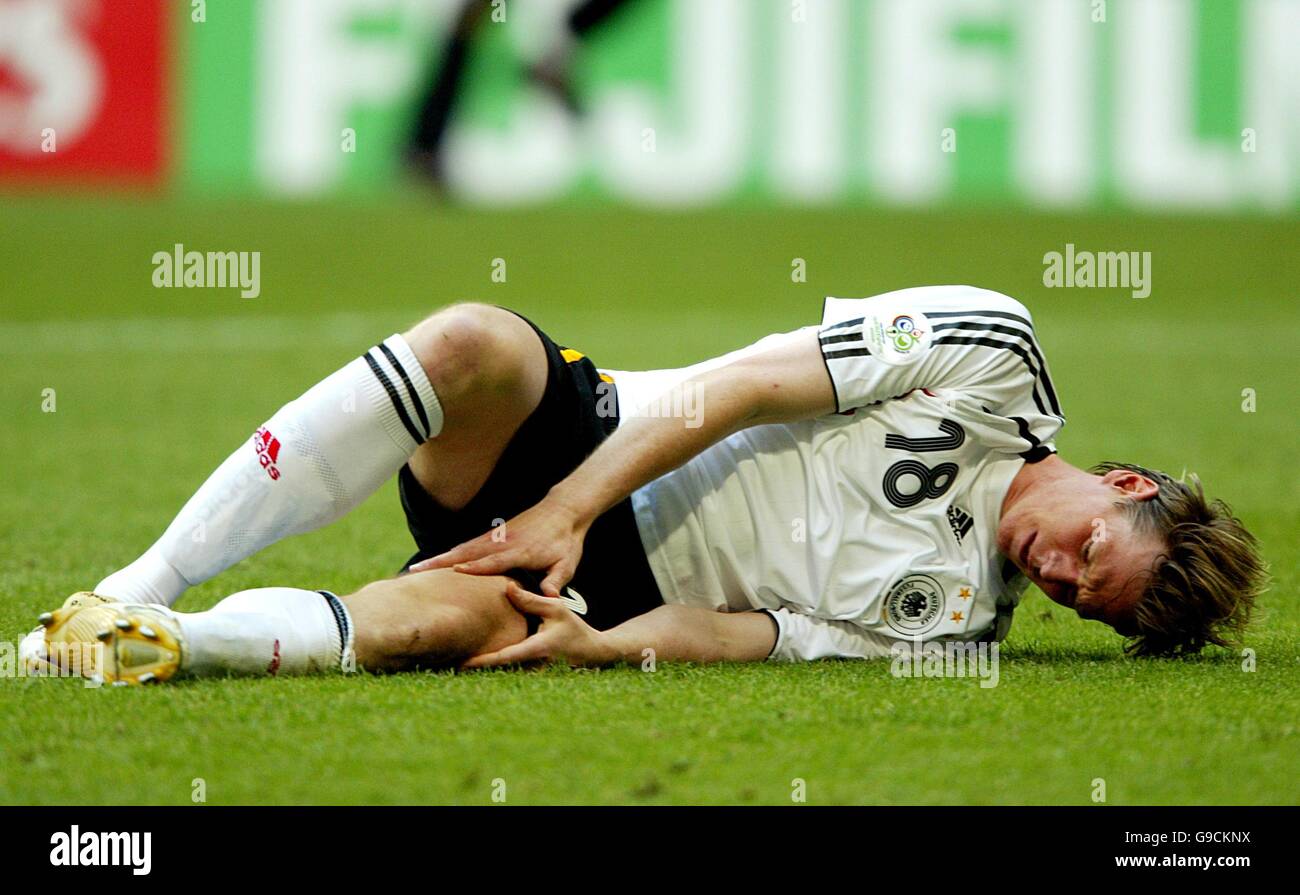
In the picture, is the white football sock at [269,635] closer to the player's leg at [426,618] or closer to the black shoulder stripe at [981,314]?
the player's leg at [426,618]

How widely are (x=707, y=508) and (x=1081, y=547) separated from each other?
0.69 m

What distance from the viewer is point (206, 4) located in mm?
12742

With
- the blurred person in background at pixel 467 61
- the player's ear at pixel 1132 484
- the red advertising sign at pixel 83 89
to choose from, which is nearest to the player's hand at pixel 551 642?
the player's ear at pixel 1132 484

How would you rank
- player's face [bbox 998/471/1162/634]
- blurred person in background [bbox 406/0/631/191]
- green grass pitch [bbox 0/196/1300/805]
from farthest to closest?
blurred person in background [bbox 406/0/631/191]
player's face [bbox 998/471/1162/634]
green grass pitch [bbox 0/196/1300/805]

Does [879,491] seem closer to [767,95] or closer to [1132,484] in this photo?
[1132,484]

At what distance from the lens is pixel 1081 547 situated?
10.0ft

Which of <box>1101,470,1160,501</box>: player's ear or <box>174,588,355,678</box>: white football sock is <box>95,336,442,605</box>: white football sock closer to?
<box>174,588,355,678</box>: white football sock

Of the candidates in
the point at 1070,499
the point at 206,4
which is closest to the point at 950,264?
the point at 206,4

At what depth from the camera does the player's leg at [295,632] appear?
2711 mm

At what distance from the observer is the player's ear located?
3125mm

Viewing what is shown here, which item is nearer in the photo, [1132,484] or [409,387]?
[409,387]

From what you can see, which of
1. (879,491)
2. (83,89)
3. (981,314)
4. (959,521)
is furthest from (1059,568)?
(83,89)

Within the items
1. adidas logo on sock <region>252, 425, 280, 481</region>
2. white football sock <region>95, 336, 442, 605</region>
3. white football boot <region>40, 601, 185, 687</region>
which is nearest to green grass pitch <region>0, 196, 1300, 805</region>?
white football boot <region>40, 601, 185, 687</region>
